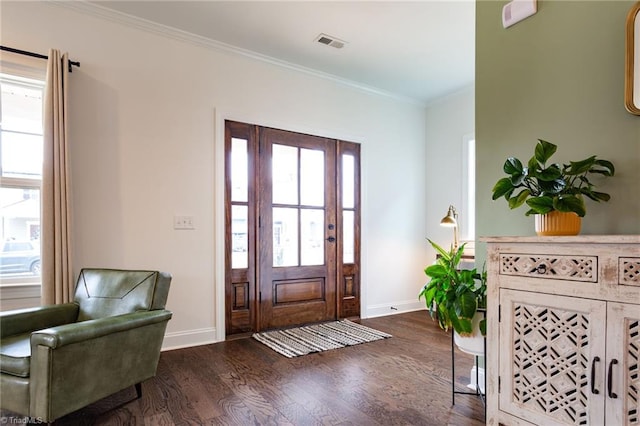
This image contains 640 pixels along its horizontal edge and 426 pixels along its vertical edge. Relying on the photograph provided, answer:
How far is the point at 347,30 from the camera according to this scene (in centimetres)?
317

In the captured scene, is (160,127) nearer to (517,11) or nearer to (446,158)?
(517,11)

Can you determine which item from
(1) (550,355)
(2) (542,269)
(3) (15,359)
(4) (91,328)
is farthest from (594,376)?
(3) (15,359)

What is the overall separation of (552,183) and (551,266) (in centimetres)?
41

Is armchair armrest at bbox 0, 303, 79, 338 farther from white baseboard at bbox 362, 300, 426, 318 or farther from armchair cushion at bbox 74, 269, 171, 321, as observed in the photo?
white baseboard at bbox 362, 300, 426, 318

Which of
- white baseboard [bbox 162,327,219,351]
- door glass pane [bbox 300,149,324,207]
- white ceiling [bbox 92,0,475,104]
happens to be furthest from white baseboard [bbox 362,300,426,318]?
white ceiling [bbox 92,0,475,104]

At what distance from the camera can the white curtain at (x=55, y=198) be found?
2.51 meters

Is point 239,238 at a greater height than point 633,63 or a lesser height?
lesser

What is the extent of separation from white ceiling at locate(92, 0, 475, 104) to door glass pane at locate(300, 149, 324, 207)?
37.3 inches

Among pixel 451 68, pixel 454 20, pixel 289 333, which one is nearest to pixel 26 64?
pixel 289 333

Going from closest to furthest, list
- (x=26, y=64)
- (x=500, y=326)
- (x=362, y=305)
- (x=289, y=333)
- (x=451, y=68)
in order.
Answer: (x=500, y=326) < (x=26, y=64) < (x=289, y=333) < (x=451, y=68) < (x=362, y=305)

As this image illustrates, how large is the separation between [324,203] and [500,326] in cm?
A: 263

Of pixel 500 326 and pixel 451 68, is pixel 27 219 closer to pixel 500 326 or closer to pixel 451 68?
pixel 500 326

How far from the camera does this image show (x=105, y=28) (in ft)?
9.62

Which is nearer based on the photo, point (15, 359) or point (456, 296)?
point (15, 359)
